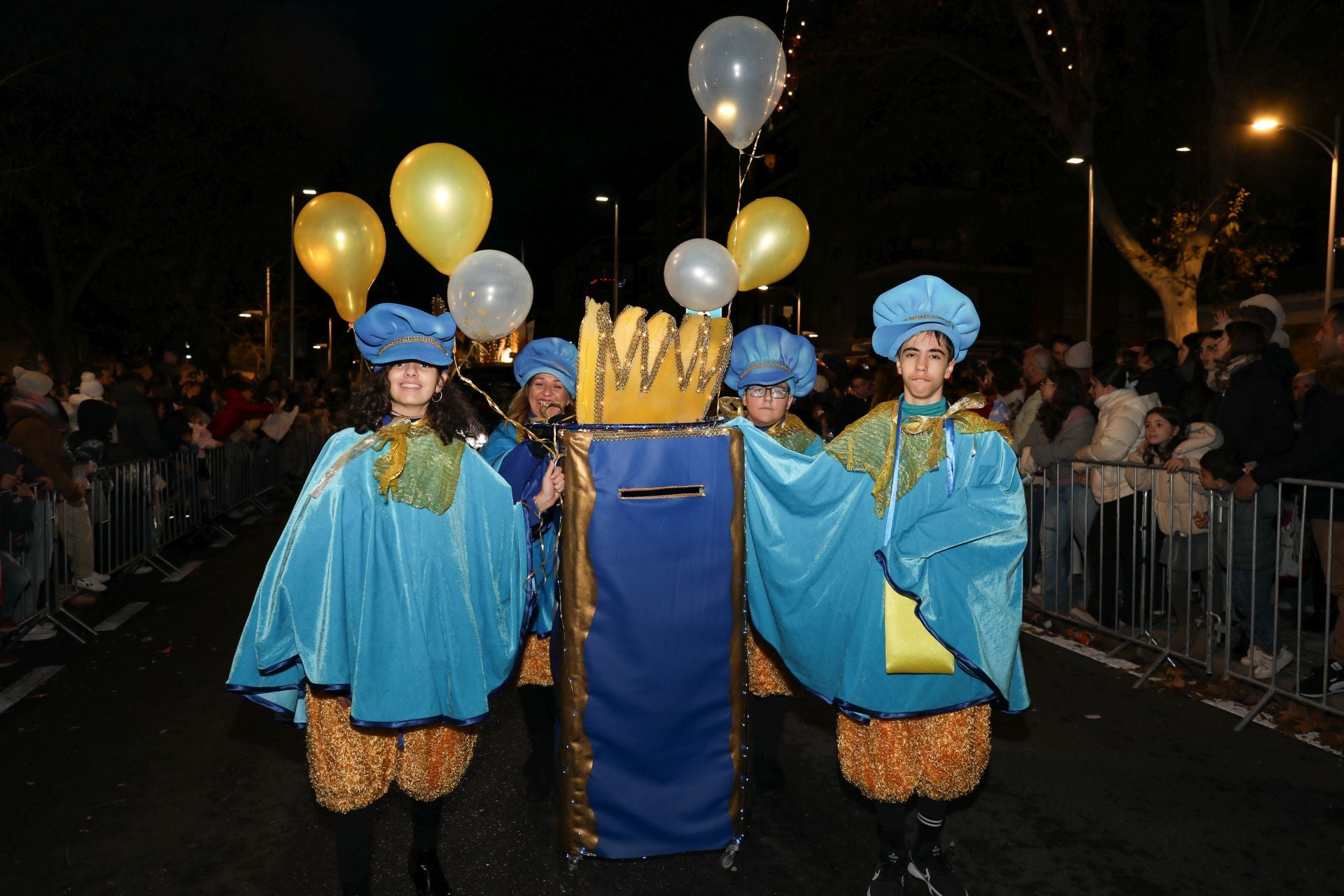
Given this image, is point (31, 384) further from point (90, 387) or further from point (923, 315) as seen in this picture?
point (923, 315)

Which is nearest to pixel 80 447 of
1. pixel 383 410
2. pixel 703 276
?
pixel 383 410

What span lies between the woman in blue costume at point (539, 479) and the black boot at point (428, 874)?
2.21ft

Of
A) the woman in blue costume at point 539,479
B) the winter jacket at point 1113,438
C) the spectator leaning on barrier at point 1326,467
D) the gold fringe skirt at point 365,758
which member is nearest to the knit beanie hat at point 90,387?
the woman in blue costume at point 539,479

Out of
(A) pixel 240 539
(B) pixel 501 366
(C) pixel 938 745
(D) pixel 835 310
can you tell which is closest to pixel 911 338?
(C) pixel 938 745

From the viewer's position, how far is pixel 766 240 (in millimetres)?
4992

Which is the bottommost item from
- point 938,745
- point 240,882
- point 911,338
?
point 240,882

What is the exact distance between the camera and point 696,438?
3600mm

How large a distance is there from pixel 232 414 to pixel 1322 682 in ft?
39.3

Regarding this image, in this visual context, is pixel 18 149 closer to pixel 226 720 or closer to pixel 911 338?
pixel 226 720

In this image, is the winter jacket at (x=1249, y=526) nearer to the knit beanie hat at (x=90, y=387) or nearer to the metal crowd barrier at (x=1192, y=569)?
the metal crowd barrier at (x=1192, y=569)

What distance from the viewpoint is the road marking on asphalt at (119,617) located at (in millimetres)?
7602

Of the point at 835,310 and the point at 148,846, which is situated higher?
the point at 835,310

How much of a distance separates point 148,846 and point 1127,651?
19.2ft

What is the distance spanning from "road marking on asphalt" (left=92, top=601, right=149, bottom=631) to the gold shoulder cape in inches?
246
